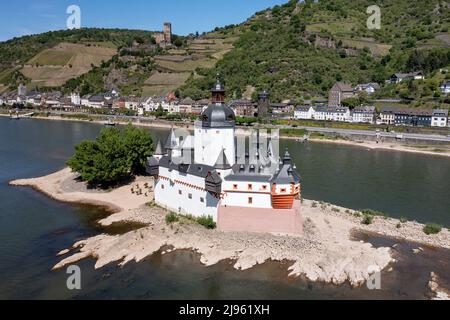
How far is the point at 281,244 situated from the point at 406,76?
Result: 87493 millimetres

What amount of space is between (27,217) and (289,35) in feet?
383

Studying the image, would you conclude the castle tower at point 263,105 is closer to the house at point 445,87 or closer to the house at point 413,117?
the house at point 413,117

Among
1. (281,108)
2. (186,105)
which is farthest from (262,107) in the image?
(186,105)

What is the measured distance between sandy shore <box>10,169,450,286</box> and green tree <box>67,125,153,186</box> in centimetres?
831

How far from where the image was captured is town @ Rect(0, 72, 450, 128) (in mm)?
80000

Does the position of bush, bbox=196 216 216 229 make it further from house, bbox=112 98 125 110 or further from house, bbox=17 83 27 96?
house, bbox=17 83 27 96

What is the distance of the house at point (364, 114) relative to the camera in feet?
275

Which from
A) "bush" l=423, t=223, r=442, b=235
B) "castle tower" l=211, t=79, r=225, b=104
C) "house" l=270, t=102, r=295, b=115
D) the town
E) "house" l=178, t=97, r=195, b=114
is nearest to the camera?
"bush" l=423, t=223, r=442, b=235

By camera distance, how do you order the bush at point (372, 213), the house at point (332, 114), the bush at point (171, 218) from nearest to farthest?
1. the bush at point (171, 218)
2. the bush at point (372, 213)
3. the house at point (332, 114)

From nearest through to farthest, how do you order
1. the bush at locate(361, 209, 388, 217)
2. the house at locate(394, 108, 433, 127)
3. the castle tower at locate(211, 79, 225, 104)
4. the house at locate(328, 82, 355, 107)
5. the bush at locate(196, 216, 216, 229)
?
the bush at locate(196, 216, 216, 229) → the castle tower at locate(211, 79, 225, 104) → the bush at locate(361, 209, 388, 217) → the house at locate(394, 108, 433, 127) → the house at locate(328, 82, 355, 107)

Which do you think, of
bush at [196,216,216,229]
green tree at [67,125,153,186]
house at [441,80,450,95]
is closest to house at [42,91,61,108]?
green tree at [67,125,153,186]

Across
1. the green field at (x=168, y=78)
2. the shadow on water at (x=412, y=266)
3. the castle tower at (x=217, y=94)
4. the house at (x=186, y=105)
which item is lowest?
the shadow on water at (x=412, y=266)

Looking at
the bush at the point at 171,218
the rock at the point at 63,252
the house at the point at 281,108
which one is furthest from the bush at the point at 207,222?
the house at the point at 281,108

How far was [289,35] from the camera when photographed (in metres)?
134
